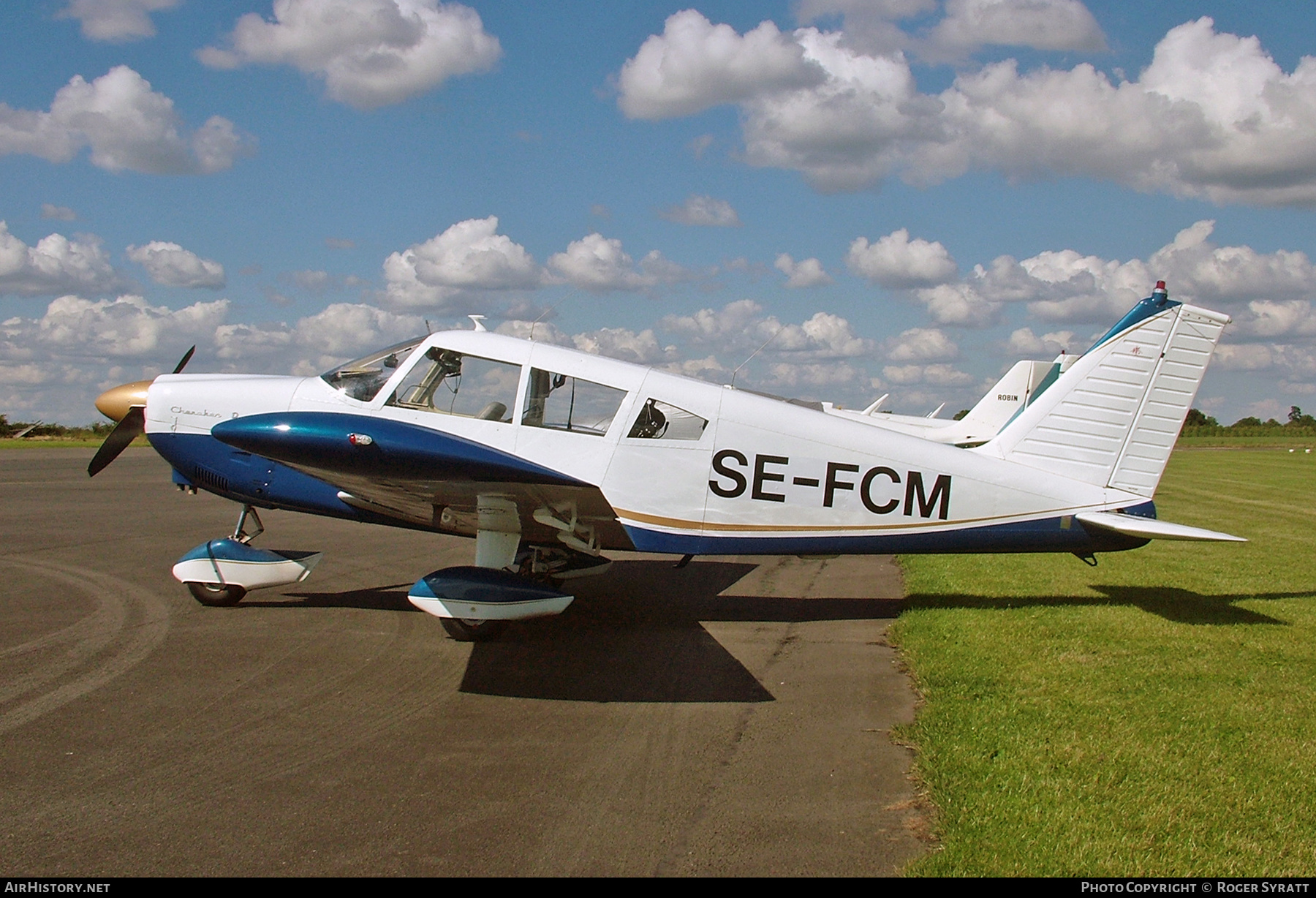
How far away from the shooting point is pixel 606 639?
21.6 ft

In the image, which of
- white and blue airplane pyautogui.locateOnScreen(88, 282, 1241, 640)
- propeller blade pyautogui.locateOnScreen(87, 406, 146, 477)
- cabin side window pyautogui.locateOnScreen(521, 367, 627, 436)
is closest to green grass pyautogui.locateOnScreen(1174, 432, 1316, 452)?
white and blue airplane pyautogui.locateOnScreen(88, 282, 1241, 640)

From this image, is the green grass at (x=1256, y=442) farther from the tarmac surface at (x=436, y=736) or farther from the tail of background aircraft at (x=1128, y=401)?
the tarmac surface at (x=436, y=736)

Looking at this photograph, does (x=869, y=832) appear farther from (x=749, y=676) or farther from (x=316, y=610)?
(x=316, y=610)

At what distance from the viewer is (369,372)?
678 centimetres

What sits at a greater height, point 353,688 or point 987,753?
point 987,753

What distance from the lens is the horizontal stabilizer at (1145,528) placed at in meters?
6.24

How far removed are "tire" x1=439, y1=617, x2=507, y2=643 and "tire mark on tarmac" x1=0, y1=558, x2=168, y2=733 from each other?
211cm

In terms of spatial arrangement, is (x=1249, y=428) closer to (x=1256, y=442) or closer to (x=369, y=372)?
(x=1256, y=442)

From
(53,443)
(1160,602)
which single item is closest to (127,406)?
(1160,602)

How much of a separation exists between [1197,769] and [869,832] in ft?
6.08

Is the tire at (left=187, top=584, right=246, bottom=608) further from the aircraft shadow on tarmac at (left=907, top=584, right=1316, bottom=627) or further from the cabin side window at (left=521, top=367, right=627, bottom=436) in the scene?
the aircraft shadow on tarmac at (left=907, top=584, right=1316, bottom=627)

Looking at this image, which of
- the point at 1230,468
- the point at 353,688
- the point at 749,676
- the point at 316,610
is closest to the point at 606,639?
the point at 749,676

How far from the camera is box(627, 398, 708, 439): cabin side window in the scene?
6.54 metres

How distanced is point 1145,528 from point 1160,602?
5.63ft
